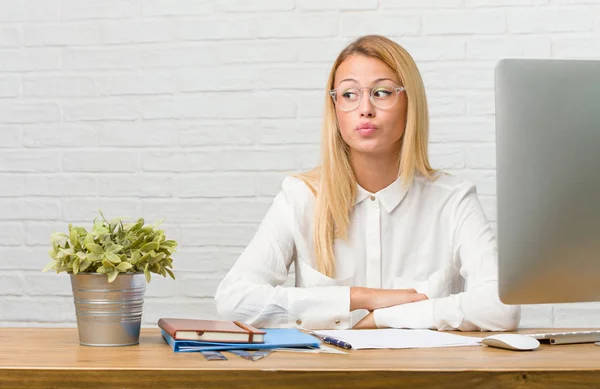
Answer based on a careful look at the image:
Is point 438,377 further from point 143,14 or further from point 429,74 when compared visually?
point 143,14

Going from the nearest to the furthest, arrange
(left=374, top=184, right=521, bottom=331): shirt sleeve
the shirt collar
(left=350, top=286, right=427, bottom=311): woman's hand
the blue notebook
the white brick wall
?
the blue notebook < (left=374, top=184, right=521, bottom=331): shirt sleeve < (left=350, top=286, right=427, bottom=311): woman's hand < the shirt collar < the white brick wall

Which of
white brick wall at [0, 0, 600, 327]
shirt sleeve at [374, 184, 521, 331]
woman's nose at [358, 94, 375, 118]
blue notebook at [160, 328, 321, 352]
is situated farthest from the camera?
white brick wall at [0, 0, 600, 327]

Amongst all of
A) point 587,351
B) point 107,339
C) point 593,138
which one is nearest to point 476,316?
point 587,351

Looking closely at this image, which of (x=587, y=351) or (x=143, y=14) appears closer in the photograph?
(x=587, y=351)

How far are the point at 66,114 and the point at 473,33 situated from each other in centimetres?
143

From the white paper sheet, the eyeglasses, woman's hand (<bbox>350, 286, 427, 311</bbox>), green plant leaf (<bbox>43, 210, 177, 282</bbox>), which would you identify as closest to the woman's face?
the eyeglasses

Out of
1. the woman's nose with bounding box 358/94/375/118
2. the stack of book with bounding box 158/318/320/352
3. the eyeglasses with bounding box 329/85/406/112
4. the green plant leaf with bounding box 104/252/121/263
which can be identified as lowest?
the stack of book with bounding box 158/318/320/352

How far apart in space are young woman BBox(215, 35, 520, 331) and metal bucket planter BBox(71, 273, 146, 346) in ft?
2.06

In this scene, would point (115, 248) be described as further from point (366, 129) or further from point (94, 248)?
point (366, 129)

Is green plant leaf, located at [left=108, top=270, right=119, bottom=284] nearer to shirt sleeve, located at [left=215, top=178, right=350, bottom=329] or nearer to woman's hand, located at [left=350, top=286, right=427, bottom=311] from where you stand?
shirt sleeve, located at [left=215, top=178, right=350, bottom=329]

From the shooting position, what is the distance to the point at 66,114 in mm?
2836

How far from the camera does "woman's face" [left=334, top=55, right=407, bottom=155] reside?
2.09 m

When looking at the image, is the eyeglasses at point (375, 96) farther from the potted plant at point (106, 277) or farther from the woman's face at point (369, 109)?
the potted plant at point (106, 277)

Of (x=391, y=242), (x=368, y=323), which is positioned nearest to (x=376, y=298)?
(x=368, y=323)
